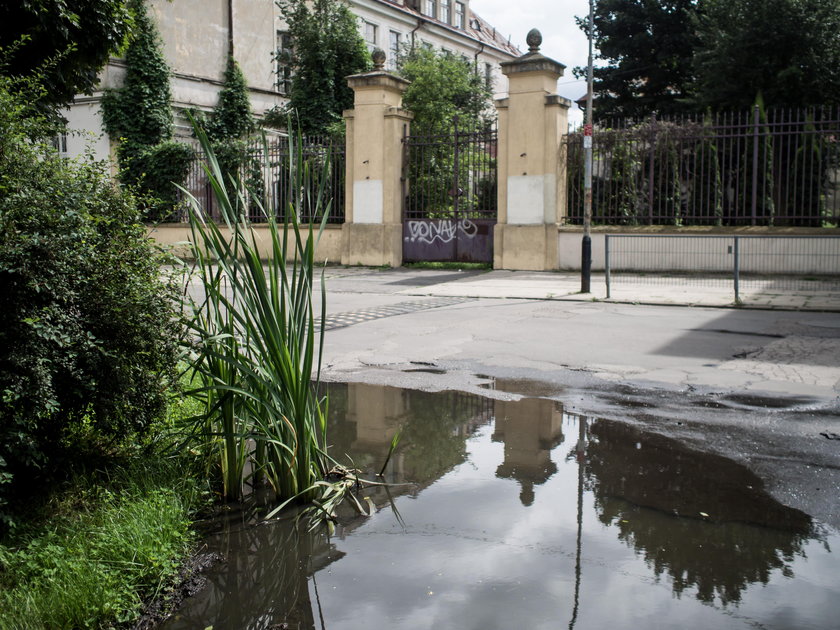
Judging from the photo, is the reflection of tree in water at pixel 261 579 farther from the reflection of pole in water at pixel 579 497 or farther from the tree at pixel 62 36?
the tree at pixel 62 36

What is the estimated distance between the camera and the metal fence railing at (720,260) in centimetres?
1653

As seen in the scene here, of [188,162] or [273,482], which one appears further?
[188,162]

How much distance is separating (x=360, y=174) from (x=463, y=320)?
35.0ft

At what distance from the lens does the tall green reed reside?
4.10 meters

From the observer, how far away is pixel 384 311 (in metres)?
12.5

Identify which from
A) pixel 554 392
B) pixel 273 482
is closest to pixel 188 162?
pixel 554 392

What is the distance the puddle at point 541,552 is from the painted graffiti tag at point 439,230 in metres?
15.5

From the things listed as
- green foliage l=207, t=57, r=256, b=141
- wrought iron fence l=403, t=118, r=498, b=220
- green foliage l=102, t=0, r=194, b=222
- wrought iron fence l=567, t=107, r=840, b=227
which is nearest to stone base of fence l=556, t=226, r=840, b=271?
wrought iron fence l=567, t=107, r=840, b=227

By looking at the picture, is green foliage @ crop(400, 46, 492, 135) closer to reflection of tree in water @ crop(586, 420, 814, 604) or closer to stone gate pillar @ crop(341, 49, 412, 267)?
stone gate pillar @ crop(341, 49, 412, 267)

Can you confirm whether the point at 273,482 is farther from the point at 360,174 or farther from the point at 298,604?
the point at 360,174

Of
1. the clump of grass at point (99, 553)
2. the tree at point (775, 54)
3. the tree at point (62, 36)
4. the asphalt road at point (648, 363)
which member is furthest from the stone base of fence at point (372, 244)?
the clump of grass at point (99, 553)

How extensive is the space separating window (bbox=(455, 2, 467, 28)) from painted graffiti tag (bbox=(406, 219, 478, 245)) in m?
32.9

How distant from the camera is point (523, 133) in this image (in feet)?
64.2

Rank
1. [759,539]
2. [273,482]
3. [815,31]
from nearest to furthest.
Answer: [759,539]
[273,482]
[815,31]
